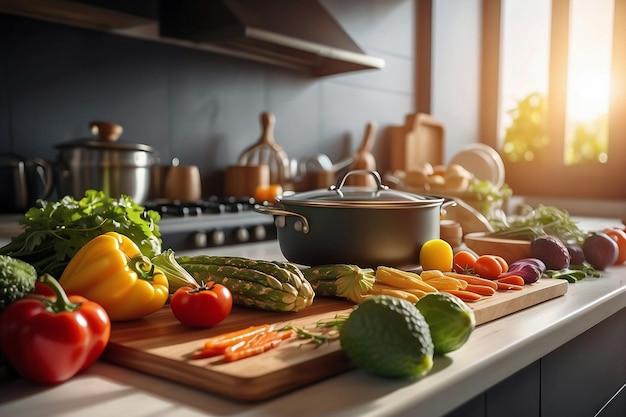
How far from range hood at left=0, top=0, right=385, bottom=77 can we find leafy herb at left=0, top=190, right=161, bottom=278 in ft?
4.83

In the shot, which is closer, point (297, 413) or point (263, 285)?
point (297, 413)

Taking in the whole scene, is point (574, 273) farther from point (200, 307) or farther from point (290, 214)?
point (200, 307)

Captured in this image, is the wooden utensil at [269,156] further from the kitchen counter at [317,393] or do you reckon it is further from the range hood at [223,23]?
the kitchen counter at [317,393]

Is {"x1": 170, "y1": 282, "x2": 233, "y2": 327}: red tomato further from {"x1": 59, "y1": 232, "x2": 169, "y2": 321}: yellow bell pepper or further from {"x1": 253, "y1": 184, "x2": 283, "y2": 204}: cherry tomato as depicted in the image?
{"x1": 253, "y1": 184, "x2": 283, "y2": 204}: cherry tomato

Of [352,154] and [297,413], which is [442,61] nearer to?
[352,154]

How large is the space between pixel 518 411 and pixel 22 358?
25.8 inches

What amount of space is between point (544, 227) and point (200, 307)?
113 centimetres

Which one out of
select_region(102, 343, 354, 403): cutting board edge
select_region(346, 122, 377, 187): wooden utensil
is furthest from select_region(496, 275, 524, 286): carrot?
select_region(346, 122, 377, 187): wooden utensil

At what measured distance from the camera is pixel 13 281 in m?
0.70

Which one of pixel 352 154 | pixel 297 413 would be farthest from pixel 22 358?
pixel 352 154

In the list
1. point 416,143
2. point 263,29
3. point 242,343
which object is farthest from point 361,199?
point 416,143

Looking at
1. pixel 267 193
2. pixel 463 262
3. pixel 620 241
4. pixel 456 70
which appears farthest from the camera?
pixel 456 70

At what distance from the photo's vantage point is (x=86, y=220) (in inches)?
41.8

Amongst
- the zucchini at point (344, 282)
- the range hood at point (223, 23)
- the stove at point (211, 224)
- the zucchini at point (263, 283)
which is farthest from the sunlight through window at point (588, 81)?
the zucchini at point (263, 283)
